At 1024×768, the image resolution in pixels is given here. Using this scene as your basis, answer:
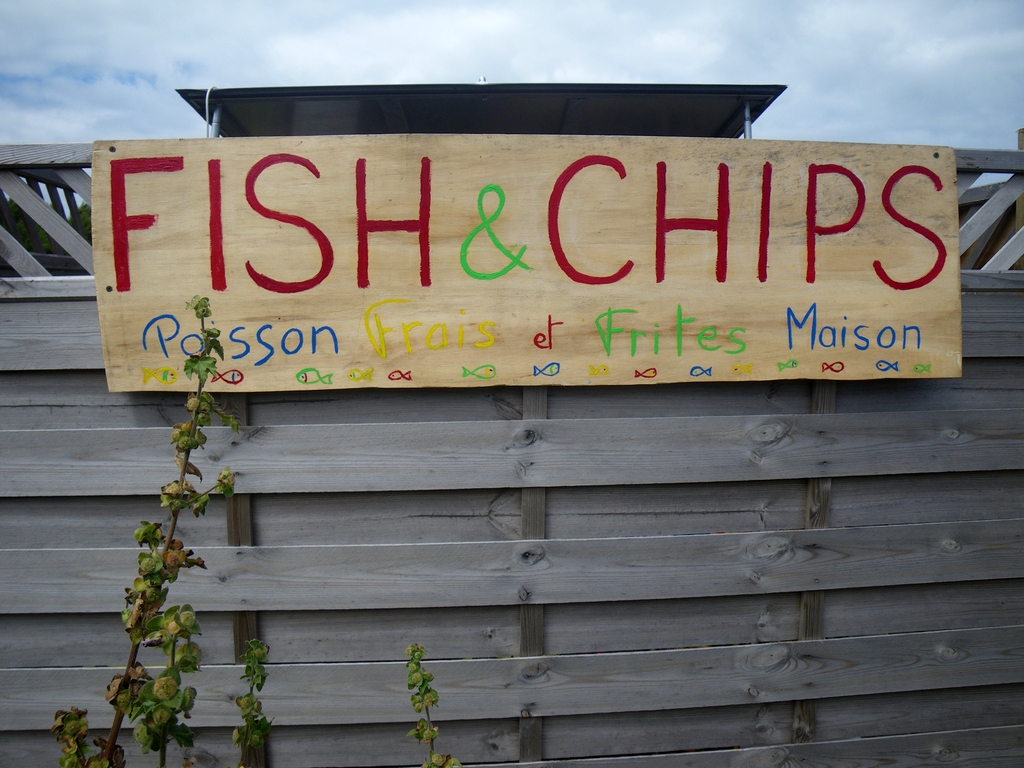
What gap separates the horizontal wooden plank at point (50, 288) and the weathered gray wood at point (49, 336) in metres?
0.02

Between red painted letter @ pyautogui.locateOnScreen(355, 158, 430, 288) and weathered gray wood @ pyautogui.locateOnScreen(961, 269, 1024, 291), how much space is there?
1.74 metres

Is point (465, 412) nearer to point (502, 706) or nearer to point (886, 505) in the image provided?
point (502, 706)

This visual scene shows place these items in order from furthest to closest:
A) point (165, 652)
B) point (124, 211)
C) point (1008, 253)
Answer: point (1008, 253)
point (124, 211)
point (165, 652)

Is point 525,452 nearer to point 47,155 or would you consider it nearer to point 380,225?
point 380,225

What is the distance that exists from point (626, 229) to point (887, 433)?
1.07m

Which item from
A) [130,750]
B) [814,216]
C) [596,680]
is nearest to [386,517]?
[596,680]

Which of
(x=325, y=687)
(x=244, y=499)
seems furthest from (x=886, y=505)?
(x=244, y=499)

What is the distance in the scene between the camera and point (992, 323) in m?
2.02

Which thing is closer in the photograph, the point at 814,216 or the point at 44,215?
the point at 44,215

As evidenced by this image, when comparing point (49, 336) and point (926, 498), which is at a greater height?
point (49, 336)

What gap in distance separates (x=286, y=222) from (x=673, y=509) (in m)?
1.47

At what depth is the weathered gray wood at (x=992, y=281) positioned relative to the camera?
2.01m

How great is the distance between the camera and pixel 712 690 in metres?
2.00

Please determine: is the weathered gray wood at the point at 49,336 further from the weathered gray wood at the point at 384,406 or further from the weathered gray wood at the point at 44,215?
the weathered gray wood at the point at 384,406
